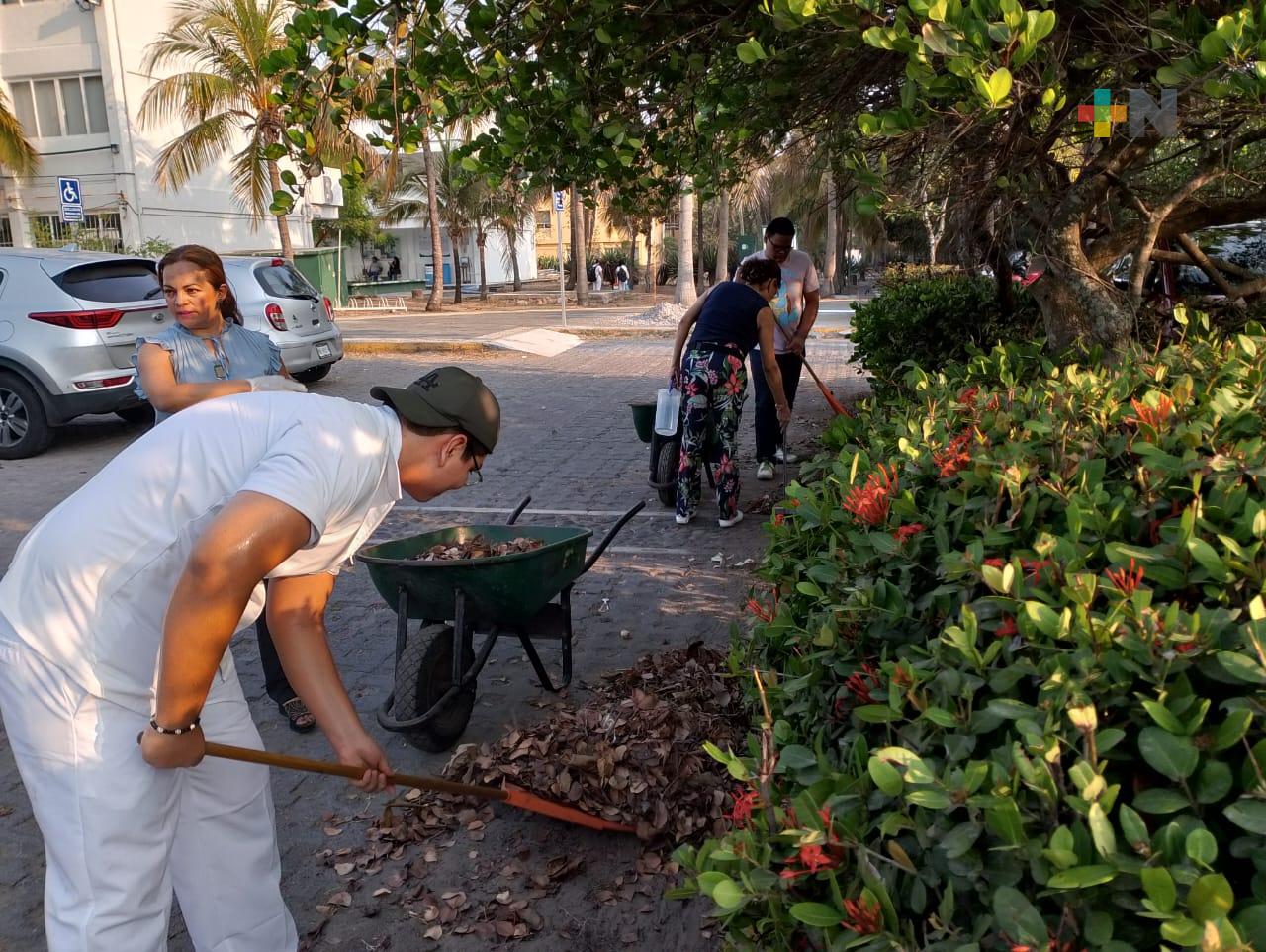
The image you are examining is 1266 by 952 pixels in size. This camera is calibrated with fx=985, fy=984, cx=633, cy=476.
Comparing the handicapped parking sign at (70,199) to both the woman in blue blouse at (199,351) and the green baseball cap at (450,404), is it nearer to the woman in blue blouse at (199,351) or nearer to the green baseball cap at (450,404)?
the woman in blue blouse at (199,351)

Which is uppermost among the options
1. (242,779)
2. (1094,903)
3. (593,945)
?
(1094,903)

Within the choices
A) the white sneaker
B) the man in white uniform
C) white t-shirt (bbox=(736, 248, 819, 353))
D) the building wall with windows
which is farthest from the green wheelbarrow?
the building wall with windows

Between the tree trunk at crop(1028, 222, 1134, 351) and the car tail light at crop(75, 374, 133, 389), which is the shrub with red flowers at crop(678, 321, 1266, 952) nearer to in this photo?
the tree trunk at crop(1028, 222, 1134, 351)

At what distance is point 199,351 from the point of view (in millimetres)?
3918

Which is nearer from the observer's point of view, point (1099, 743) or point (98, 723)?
point (1099, 743)

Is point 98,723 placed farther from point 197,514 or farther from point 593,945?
point 593,945

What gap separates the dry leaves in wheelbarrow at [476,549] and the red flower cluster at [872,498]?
86.5 inches

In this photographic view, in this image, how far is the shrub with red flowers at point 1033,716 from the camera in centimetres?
108

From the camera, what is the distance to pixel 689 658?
405 centimetres

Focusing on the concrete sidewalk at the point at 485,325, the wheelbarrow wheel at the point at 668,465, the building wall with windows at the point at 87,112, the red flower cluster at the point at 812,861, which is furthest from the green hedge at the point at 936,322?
the building wall with windows at the point at 87,112

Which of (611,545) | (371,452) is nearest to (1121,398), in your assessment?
(371,452)

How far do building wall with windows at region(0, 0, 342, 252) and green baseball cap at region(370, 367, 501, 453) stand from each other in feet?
92.6

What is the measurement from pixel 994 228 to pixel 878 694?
4549mm

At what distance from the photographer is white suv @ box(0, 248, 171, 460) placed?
9.18m
